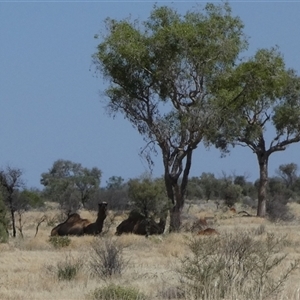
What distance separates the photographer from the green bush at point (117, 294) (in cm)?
1280

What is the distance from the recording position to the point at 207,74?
32531 millimetres

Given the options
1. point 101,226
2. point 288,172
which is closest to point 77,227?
point 101,226

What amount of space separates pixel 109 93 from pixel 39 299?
71.1 feet

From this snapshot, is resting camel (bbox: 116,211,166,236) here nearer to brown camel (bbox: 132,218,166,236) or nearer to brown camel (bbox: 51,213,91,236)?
brown camel (bbox: 132,218,166,236)

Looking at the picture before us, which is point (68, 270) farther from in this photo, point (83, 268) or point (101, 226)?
point (101, 226)

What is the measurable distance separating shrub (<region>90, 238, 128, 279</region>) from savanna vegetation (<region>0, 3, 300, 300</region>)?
36 millimetres

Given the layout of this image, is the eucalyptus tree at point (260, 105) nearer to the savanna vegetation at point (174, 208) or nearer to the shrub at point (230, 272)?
the savanna vegetation at point (174, 208)

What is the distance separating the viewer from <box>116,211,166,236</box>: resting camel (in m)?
30.8

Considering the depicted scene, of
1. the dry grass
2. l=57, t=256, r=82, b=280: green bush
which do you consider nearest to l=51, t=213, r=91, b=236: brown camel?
the dry grass

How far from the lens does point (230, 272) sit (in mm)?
13578

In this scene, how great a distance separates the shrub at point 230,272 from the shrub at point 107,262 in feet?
9.26

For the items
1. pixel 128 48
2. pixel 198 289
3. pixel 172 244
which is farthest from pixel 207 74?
pixel 198 289

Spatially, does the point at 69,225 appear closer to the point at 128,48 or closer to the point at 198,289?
the point at 128,48

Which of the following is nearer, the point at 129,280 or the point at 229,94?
the point at 129,280
